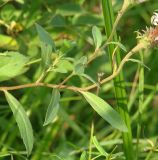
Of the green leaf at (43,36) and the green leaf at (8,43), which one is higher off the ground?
the green leaf at (43,36)

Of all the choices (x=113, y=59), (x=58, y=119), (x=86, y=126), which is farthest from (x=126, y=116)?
(x=86, y=126)

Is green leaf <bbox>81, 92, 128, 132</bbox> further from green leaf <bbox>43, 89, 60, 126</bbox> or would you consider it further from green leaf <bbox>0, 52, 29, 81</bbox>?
green leaf <bbox>0, 52, 29, 81</bbox>

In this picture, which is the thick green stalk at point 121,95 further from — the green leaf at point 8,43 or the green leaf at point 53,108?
the green leaf at point 8,43

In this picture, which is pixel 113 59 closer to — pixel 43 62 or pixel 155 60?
pixel 43 62

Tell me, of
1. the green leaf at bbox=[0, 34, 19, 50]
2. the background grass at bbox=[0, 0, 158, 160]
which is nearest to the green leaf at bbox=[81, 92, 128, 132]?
the background grass at bbox=[0, 0, 158, 160]

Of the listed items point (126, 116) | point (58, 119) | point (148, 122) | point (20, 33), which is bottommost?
point (148, 122)

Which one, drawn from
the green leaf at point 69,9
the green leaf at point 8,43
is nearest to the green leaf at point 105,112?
the green leaf at point 8,43

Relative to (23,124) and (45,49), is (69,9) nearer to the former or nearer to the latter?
(45,49)

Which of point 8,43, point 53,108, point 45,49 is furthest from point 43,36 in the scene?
point 8,43

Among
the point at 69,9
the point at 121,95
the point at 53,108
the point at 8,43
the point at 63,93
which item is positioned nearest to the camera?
the point at 53,108

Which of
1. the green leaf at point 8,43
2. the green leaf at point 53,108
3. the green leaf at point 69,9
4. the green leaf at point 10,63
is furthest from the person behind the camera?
the green leaf at point 69,9

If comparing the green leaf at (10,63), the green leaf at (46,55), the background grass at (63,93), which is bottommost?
the background grass at (63,93)
